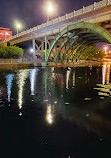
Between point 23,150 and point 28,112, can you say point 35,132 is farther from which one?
point 28,112

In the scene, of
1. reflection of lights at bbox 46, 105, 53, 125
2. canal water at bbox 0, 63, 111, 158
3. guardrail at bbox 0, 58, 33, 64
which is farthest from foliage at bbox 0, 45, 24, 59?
reflection of lights at bbox 46, 105, 53, 125

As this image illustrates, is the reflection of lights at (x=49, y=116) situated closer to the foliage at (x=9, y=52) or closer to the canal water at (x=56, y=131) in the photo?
the canal water at (x=56, y=131)

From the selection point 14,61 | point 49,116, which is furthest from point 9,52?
point 49,116

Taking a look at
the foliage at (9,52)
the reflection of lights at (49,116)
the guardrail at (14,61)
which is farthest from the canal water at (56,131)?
the foliage at (9,52)

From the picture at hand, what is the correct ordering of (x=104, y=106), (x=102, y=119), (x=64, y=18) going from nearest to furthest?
(x=102, y=119), (x=104, y=106), (x=64, y=18)

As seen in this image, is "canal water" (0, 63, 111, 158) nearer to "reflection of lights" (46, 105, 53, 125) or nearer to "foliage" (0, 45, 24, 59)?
"reflection of lights" (46, 105, 53, 125)

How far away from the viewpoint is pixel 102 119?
338 centimetres

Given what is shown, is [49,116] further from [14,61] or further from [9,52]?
[9,52]

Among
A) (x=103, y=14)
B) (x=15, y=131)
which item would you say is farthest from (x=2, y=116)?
(x=103, y=14)

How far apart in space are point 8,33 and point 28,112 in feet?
339

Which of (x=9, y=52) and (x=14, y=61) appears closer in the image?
(x=14, y=61)

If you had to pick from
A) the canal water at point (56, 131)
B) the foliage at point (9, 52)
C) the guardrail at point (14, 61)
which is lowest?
the canal water at point (56, 131)

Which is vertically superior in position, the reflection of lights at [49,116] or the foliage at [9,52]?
the foliage at [9,52]

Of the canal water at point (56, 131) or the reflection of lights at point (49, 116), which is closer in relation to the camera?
the canal water at point (56, 131)
